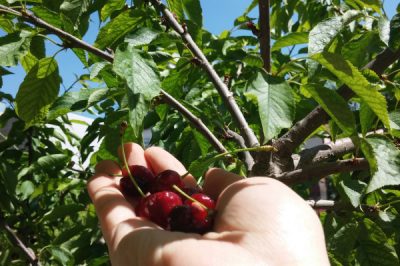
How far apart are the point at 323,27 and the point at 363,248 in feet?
2.34

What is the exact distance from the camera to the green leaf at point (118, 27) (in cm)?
120

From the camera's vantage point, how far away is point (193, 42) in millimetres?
1270

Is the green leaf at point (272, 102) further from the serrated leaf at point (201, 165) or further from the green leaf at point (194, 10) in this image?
the green leaf at point (194, 10)

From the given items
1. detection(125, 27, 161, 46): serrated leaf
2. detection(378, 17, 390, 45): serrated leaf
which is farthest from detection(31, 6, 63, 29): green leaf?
detection(378, 17, 390, 45): serrated leaf

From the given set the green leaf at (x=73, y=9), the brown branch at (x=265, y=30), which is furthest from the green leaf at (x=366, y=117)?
the green leaf at (x=73, y=9)

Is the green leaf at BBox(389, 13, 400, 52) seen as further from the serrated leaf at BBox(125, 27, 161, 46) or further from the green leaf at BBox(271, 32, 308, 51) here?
the serrated leaf at BBox(125, 27, 161, 46)

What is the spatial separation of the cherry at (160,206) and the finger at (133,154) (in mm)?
184

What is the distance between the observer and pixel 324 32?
1081 mm

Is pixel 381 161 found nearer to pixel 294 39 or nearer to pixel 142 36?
pixel 294 39

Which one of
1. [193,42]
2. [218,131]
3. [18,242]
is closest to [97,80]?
[18,242]

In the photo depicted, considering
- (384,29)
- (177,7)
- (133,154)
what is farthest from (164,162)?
(384,29)

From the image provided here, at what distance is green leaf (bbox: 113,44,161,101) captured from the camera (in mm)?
925

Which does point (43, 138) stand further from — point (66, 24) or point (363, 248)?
point (363, 248)

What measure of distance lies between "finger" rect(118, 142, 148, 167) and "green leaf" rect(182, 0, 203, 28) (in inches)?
15.2
